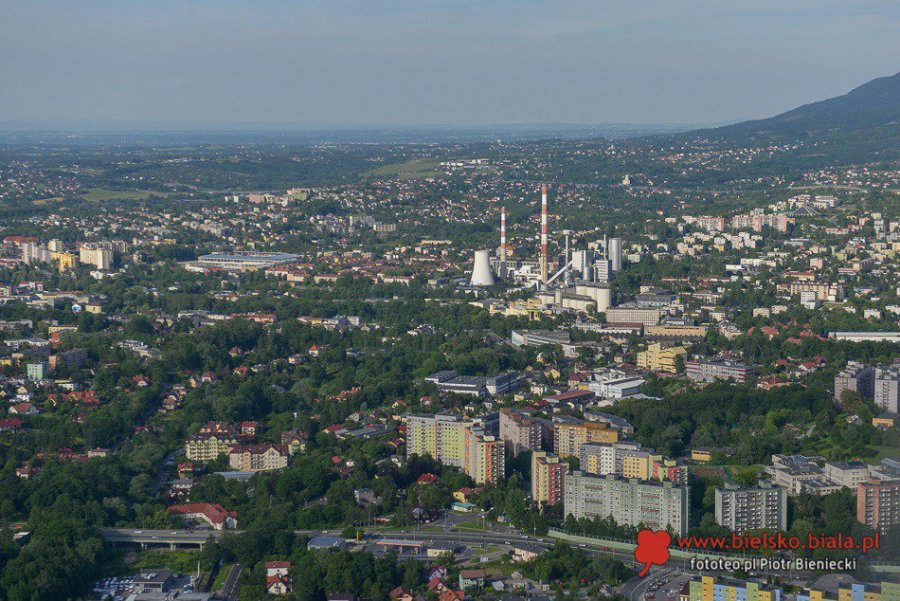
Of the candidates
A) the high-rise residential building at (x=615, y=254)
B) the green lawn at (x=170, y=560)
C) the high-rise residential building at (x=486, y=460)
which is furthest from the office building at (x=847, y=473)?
the high-rise residential building at (x=615, y=254)

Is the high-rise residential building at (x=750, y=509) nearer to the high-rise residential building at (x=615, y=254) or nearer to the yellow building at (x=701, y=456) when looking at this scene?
the yellow building at (x=701, y=456)

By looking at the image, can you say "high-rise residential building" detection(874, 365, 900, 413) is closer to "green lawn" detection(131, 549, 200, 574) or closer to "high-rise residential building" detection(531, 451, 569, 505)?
"high-rise residential building" detection(531, 451, 569, 505)

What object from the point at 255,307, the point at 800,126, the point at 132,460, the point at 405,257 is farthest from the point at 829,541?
the point at 800,126

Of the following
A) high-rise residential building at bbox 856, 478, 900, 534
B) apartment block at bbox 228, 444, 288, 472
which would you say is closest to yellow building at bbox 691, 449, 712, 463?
high-rise residential building at bbox 856, 478, 900, 534

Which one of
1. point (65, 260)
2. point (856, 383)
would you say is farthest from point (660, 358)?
point (65, 260)

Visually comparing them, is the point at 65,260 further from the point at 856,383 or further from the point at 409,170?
the point at 409,170
